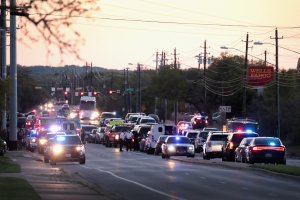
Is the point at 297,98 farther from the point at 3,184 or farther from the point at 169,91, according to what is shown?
the point at 3,184

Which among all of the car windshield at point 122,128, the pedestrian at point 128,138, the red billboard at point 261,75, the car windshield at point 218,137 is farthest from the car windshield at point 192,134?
the red billboard at point 261,75

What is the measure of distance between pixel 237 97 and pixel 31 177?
83230 mm

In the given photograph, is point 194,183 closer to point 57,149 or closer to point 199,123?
→ point 57,149

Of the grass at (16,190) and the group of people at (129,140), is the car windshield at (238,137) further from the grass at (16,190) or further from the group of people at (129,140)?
the group of people at (129,140)

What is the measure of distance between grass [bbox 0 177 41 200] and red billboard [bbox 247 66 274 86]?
193ft

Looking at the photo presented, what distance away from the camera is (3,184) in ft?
76.2

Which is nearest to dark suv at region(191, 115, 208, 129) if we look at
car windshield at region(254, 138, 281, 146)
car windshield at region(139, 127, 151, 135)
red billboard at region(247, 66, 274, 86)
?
red billboard at region(247, 66, 274, 86)

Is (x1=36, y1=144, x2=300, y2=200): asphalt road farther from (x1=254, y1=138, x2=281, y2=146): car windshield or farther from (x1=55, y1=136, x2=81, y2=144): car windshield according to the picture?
(x1=55, y1=136, x2=81, y2=144): car windshield

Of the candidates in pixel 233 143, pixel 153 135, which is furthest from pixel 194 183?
pixel 153 135

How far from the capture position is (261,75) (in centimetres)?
8188

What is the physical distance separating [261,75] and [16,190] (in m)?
62.8

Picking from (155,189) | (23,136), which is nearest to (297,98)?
(23,136)

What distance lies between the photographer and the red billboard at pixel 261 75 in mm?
81875

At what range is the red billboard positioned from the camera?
81.9 metres
